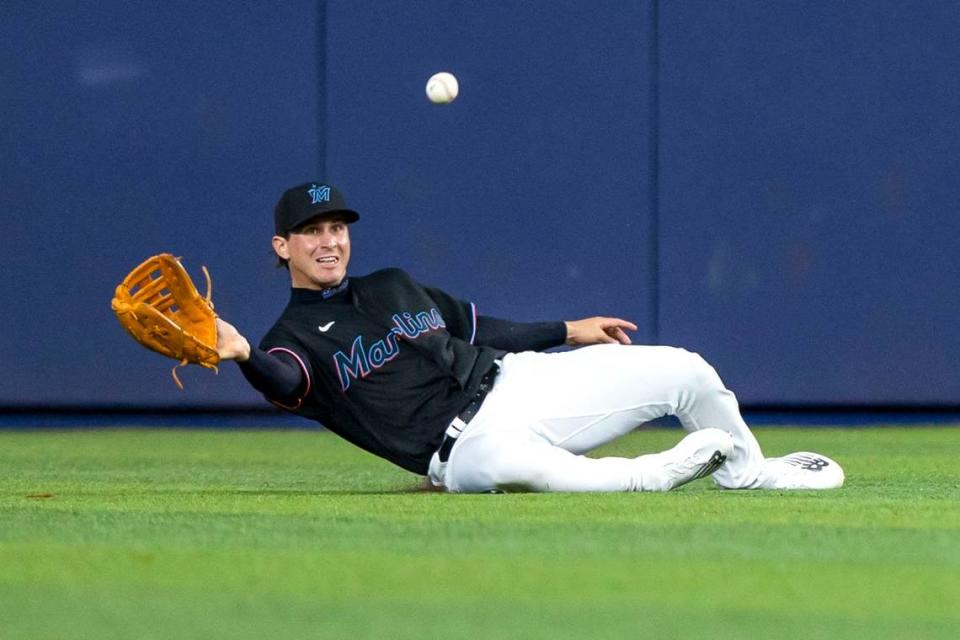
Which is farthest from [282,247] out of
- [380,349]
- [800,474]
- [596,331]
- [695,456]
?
[800,474]

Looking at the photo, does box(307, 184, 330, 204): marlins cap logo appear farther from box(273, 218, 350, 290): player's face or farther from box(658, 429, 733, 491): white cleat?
box(658, 429, 733, 491): white cleat

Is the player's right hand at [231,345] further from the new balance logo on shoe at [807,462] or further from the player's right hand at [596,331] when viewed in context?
the new balance logo on shoe at [807,462]

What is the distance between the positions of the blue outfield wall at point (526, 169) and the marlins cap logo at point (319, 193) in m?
3.69

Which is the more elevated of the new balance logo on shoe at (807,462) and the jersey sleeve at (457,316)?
the jersey sleeve at (457,316)

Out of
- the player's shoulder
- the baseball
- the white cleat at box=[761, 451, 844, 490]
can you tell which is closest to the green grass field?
the white cleat at box=[761, 451, 844, 490]

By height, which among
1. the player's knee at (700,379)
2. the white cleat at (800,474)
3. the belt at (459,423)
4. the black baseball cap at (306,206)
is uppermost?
the black baseball cap at (306,206)

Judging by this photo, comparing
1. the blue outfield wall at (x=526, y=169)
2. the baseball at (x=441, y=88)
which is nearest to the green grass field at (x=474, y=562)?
the baseball at (x=441, y=88)

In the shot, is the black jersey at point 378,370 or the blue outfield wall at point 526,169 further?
the blue outfield wall at point 526,169

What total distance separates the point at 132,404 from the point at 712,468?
491 centimetres

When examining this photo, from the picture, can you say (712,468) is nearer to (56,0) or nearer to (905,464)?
(905,464)

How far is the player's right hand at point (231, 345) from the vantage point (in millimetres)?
4316

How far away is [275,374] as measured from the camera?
4453mm

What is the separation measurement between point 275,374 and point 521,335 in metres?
0.98

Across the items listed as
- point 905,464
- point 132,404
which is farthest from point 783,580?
point 132,404
